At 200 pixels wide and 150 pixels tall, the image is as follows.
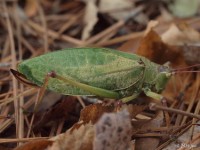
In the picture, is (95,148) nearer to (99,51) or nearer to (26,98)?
(99,51)

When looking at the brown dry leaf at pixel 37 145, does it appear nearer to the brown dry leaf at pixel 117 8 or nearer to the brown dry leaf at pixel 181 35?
the brown dry leaf at pixel 181 35

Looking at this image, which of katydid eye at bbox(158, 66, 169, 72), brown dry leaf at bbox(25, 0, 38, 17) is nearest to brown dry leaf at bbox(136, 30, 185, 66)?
katydid eye at bbox(158, 66, 169, 72)

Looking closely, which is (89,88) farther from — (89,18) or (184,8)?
(184,8)

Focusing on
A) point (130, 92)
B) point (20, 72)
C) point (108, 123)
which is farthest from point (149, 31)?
point (108, 123)

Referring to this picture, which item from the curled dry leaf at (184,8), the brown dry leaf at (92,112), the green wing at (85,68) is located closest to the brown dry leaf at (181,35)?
the curled dry leaf at (184,8)

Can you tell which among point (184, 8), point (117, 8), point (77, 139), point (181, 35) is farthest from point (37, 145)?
point (184, 8)

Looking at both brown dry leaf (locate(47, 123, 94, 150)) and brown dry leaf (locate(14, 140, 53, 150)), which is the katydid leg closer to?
brown dry leaf (locate(47, 123, 94, 150))

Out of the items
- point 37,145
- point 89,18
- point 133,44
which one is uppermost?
point 89,18
